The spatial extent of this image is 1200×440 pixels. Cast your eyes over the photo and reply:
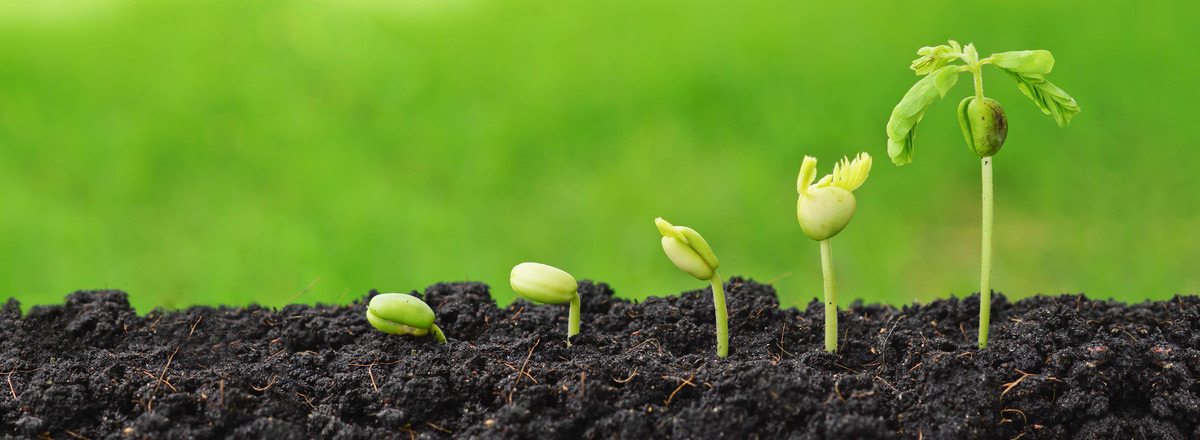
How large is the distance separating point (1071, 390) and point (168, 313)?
77.4 inches

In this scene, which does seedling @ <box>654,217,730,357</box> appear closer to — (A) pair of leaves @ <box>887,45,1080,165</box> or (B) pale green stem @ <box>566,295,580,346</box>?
(B) pale green stem @ <box>566,295,580,346</box>

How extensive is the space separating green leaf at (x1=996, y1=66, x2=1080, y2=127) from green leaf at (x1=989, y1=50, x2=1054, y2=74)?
3cm

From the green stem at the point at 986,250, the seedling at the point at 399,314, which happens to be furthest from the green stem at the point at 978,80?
the seedling at the point at 399,314

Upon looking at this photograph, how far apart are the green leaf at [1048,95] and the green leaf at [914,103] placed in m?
0.15

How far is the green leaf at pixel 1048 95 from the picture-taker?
A: 169 centimetres

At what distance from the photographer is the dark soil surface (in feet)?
4.85

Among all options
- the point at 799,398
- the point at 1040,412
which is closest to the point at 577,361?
the point at 799,398

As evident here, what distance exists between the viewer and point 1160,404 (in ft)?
5.15

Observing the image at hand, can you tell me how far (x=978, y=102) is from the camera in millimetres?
1625

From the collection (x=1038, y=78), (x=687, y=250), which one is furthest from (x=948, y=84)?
(x=687, y=250)

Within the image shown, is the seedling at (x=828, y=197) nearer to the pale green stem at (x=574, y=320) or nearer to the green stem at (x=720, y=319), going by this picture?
the green stem at (x=720, y=319)

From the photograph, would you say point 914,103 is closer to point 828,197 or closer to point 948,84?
point 948,84

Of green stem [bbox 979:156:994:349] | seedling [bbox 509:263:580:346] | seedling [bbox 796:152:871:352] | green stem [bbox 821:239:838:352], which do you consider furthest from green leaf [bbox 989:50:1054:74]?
seedling [bbox 509:263:580:346]

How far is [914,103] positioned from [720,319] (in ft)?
1.73
